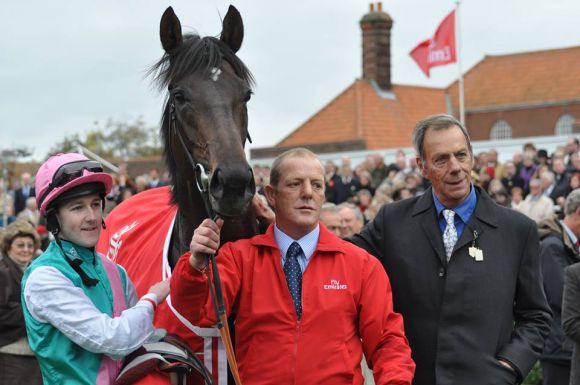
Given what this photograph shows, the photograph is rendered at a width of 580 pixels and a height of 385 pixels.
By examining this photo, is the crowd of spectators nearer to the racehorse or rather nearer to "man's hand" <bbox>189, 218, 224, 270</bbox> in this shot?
the racehorse

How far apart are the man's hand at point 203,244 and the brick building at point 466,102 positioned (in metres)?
36.6

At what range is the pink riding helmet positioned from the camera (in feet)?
11.4

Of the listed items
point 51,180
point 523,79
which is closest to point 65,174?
point 51,180

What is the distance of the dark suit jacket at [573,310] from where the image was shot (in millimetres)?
5480

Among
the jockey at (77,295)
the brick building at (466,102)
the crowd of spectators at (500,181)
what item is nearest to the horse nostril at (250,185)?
the jockey at (77,295)

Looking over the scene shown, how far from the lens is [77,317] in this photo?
3297mm

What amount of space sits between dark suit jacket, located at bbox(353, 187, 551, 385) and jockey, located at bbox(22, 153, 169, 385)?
3.89 ft

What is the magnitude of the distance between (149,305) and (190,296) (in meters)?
0.23

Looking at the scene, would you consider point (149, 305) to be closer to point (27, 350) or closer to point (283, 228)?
point (283, 228)

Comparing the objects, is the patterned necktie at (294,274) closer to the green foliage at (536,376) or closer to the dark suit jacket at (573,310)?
the dark suit jacket at (573,310)

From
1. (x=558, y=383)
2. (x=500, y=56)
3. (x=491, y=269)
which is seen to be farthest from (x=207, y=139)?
(x=500, y=56)

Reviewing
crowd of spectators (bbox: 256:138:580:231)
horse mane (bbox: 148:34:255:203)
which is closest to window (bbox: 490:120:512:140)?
crowd of spectators (bbox: 256:138:580:231)

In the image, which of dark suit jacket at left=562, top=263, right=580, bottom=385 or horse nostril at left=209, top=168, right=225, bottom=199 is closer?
horse nostril at left=209, top=168, right=225, bottom=199

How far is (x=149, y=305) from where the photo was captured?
3545 mm
